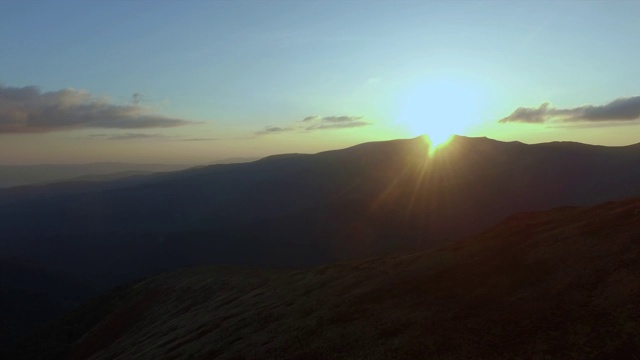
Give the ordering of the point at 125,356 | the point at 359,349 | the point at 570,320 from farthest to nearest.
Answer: the point at 125,356, the point at 359,349, the point at 570,320

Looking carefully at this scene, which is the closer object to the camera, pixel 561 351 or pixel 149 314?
pixel 561 351

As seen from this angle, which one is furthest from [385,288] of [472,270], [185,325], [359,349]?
[185,325]

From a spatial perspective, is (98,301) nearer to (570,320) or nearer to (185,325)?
(185,325)

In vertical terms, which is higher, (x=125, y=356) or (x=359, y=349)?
(x=359, y=349)

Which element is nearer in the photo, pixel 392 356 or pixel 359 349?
pixel 392 356

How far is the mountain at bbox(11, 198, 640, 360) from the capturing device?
29.1 meters

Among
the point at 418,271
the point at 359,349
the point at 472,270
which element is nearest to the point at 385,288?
the point at 418,271

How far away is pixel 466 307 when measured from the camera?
3634 cm

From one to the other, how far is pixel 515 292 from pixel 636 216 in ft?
47.5

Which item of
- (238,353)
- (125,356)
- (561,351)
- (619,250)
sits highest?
(619,250)

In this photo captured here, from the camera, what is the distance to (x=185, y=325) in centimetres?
6869

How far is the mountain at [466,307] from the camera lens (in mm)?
29062

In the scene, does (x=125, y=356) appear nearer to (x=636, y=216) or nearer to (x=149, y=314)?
(x=149, y=314)

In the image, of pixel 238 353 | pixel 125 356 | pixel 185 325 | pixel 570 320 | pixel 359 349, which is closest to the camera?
pixel 570 320
